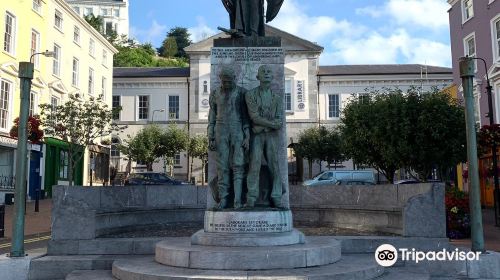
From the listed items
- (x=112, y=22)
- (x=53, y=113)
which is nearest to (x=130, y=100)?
(x=53, y=113)

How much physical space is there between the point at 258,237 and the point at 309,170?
38605 mm

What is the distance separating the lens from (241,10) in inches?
336

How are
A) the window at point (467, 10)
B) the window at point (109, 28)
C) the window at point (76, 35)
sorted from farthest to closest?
the window at point (109, 28) → the window at point (76, 35) → the window at point (467, 10)

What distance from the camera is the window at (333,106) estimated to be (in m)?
47.0

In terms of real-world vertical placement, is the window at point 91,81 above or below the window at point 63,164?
above

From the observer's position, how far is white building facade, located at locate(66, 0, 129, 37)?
380ft

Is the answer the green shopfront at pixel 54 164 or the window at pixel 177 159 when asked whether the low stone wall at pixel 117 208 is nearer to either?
the green shopfront at pixel 54 164

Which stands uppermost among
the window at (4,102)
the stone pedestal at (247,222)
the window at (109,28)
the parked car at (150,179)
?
the window at (109,28)

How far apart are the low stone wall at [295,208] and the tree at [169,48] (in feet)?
313

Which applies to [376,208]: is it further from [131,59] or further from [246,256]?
[131,59]

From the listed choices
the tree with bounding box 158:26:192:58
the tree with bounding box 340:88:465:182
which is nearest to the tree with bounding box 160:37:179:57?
the tree with bounding box 158:26:192:58

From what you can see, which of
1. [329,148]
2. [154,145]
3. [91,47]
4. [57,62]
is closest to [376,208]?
[57,62]

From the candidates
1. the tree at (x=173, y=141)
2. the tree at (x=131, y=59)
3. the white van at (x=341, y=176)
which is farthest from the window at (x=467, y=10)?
the tree at (x=131, y=59)

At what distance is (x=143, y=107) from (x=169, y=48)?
57822 millimetres
